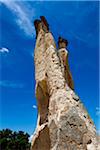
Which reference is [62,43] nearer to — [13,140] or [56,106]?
[56,106]

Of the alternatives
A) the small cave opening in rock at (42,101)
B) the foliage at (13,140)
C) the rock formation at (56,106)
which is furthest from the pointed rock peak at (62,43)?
the foliage at (13,140)

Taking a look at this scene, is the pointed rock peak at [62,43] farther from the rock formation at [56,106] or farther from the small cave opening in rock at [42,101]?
the small cave opening in rock at [42,101]

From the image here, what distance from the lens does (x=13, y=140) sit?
140ft

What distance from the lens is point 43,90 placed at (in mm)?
12609

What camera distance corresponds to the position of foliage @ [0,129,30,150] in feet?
136

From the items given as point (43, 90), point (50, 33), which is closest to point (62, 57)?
point (50, 33)

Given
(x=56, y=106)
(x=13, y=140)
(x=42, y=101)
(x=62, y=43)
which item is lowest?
(x=56, y=106)

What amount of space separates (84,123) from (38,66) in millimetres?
4989

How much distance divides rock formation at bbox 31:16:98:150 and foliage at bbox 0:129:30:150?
97.2 feet

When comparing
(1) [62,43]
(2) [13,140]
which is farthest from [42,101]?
(2) [13,140]

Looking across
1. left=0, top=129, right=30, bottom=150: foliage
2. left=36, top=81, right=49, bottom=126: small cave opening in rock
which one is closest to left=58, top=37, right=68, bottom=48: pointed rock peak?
left=36, top=81, right=49, bottom=126: small cave opening in rock

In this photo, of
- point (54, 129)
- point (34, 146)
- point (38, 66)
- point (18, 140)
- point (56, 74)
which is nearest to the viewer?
point (54, 129)

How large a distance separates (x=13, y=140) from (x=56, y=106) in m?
34.3

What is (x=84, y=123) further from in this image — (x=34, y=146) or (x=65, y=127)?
(x=34, y=146)
